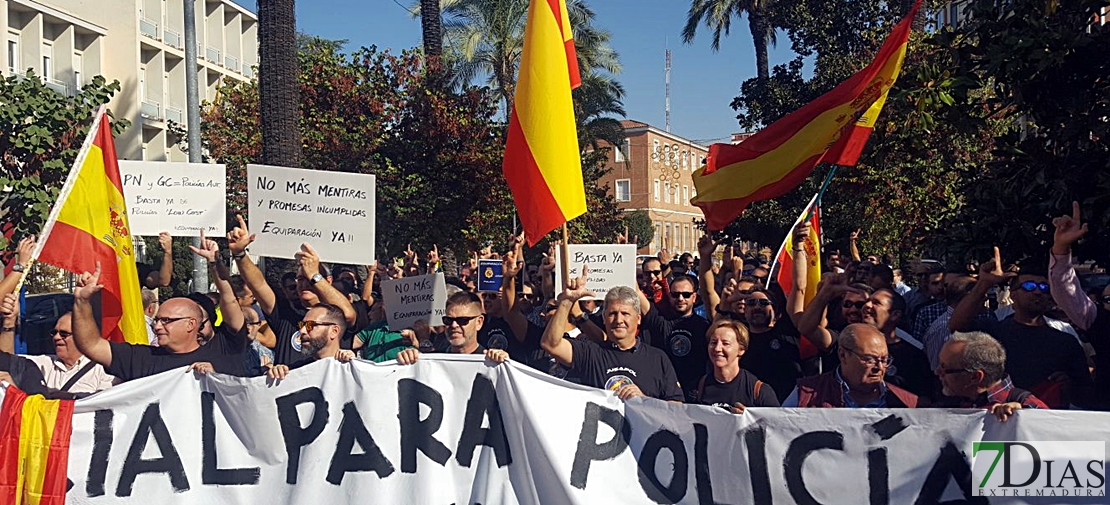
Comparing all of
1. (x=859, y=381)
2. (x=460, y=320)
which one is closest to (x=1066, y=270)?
(x=859, y=381)

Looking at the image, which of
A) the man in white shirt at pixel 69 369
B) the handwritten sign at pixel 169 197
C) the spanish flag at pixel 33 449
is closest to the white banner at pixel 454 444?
the spanish flag at pixel 33 449

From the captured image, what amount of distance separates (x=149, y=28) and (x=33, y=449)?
3962 centimetres

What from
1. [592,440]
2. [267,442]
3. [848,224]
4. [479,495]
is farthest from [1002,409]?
[848,224]

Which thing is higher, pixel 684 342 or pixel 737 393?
pixel 684 342

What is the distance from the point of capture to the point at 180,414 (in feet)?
16.5

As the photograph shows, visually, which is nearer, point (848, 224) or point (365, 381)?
point (365, 381)

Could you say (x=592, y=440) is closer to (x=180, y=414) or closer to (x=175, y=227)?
(x=180, y=414)

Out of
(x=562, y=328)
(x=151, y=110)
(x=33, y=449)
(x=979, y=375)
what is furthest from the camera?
(x=151, y=110)

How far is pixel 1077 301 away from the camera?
5320 mm

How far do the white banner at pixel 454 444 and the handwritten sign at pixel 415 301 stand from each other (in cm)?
164

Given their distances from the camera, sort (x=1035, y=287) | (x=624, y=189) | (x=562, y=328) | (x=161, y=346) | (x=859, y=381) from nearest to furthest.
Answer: (x=859, y=381) < (x=562, y=328) < (x=1035, y=287) < (x=161, y=346) < (x=624, y=189)

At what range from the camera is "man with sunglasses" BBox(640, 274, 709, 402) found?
6082 mm

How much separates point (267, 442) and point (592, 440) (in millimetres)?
1501

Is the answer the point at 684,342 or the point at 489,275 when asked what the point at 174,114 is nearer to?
the point at 489,275
